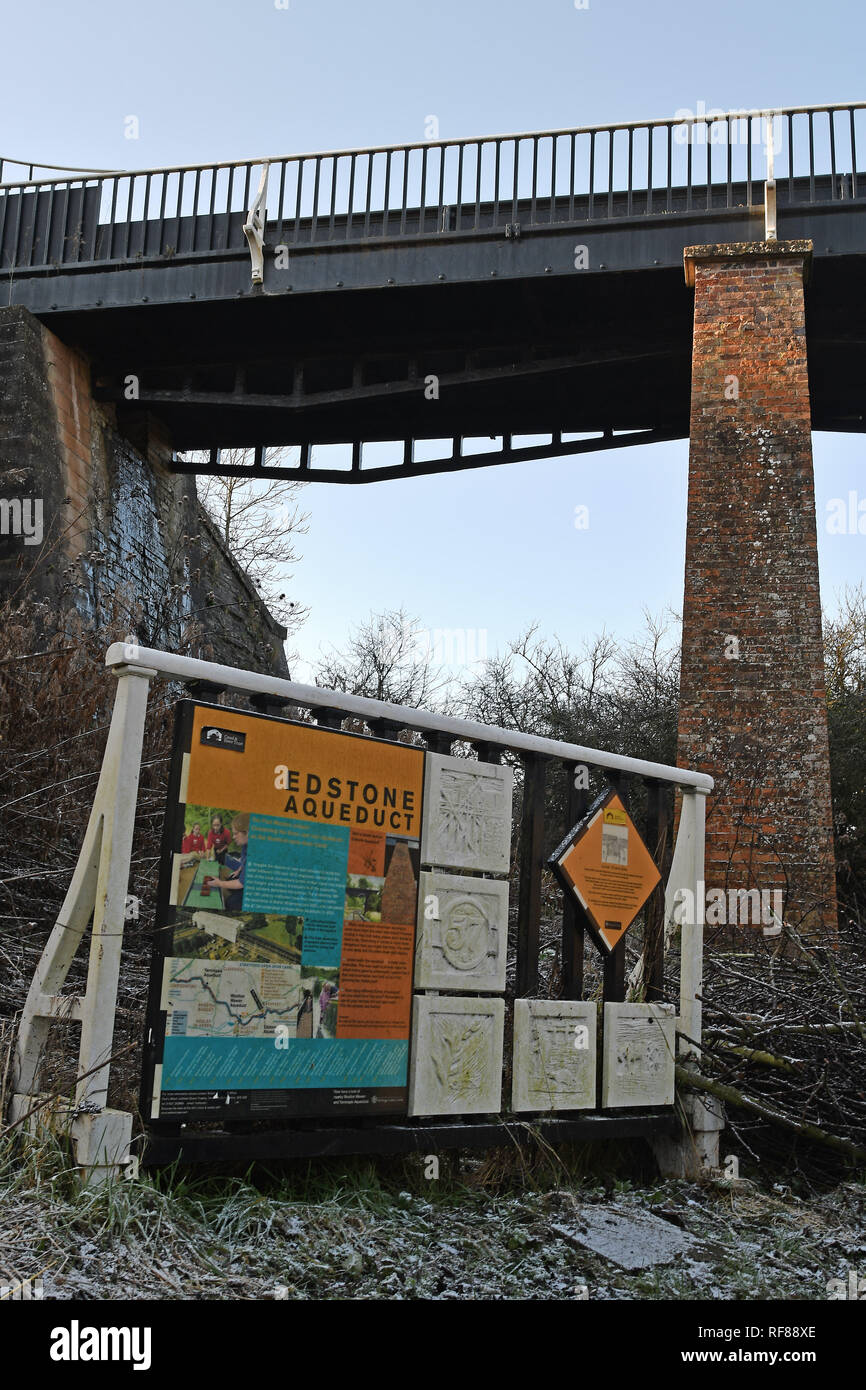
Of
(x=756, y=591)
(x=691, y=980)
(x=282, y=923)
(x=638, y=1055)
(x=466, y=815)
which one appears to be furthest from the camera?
(x=756, y=591)

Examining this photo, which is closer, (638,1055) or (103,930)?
(103,930)

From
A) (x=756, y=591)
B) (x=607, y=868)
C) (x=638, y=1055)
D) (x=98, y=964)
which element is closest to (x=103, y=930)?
(x=98, y=964)

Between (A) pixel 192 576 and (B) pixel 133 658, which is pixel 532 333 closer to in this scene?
(A) pixel 192 576

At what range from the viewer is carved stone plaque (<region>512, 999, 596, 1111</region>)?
3.93 meters

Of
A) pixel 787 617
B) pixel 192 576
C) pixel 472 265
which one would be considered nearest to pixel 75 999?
pixel 787 617

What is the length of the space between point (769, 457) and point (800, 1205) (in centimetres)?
774

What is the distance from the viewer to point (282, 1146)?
3221 mm

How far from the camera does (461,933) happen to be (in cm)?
383

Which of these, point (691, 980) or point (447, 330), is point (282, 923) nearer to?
point (691, 980)

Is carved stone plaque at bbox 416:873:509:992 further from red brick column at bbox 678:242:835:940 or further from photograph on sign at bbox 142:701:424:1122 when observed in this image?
red brick column at bbox 678:242:835:940

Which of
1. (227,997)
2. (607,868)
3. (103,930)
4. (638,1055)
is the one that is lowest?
(638,1055)

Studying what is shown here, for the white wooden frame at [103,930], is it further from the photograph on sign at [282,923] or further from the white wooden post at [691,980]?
the white wooden post at [691,980]

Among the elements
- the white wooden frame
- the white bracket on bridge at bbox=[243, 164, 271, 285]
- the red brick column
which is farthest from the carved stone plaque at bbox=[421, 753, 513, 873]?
the white bracket on bridge at bbox=[243, 164, 271, 285]

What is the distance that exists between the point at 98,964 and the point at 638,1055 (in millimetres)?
2215
